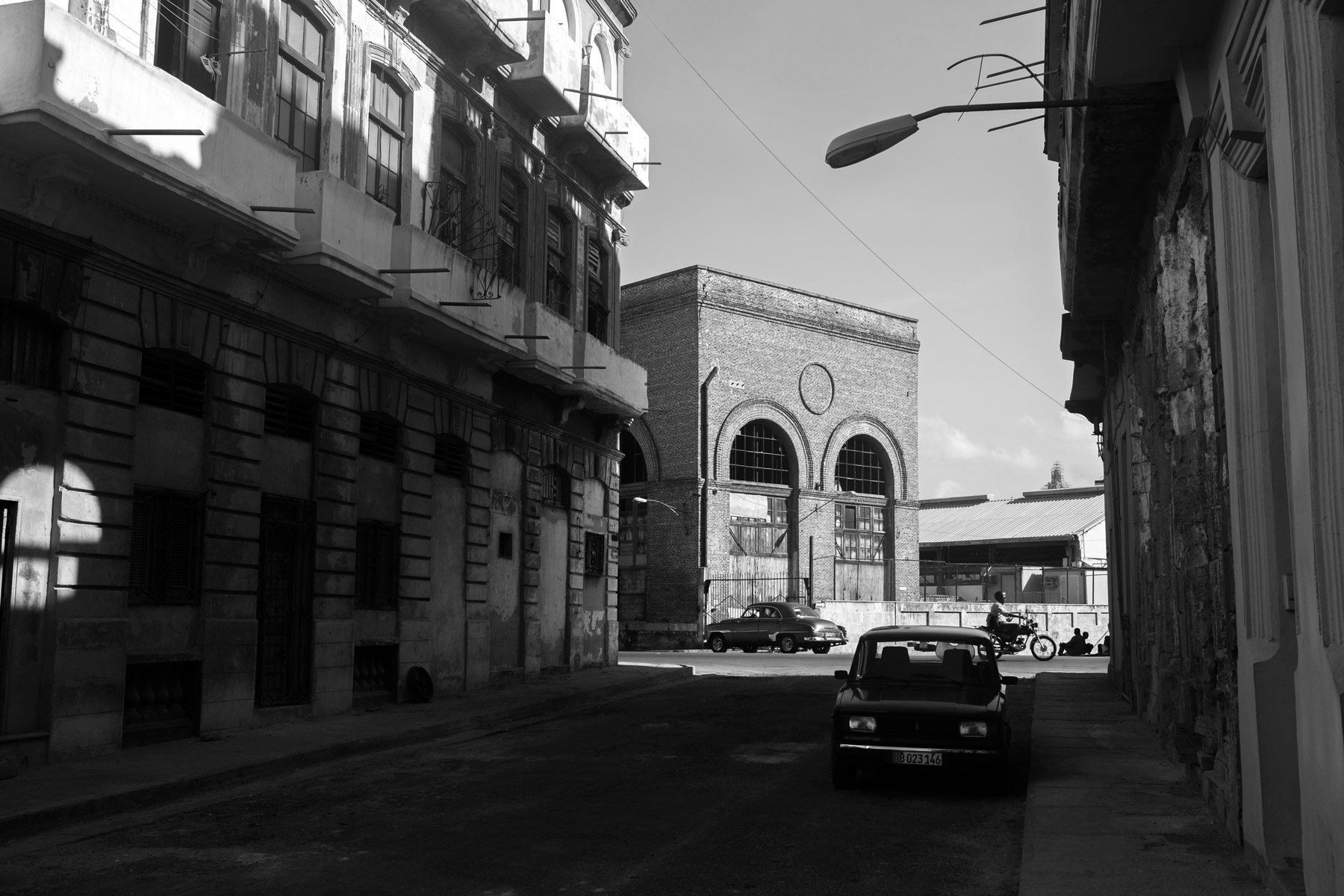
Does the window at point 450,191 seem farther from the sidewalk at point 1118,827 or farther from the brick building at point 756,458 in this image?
the brick building at point 756,458

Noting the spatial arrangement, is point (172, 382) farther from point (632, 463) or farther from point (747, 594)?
point (632, 463)

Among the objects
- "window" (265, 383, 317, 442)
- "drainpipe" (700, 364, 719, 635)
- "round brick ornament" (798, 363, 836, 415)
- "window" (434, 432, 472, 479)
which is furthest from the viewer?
"round brick ornament" (798, 363, 836, 415)

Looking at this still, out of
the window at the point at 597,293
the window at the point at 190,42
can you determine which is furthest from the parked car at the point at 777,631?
the window at the point at 190,42

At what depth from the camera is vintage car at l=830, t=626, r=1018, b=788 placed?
10.2 metres

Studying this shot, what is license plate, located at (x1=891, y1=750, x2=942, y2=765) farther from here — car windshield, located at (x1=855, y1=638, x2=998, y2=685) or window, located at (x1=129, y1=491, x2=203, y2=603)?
window, located at (x1=129, y1=491, x2=203, y2=603)

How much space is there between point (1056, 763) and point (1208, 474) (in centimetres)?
428

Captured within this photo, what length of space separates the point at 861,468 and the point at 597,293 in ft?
72.0

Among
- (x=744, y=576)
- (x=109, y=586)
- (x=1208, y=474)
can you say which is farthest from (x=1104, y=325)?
(x=744, y=576)

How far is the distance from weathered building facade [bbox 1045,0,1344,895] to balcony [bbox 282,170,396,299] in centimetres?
868

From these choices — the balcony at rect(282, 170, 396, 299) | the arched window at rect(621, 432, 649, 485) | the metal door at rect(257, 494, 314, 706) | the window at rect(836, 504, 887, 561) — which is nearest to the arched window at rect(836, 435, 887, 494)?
the window at rect(836, 504, 887, 561)

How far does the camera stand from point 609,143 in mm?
25109

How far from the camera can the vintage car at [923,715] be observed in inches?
404

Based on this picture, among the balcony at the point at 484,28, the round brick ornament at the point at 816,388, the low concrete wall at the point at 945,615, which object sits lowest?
the low concrete wall at the point at 945,615

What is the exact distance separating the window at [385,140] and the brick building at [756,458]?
2346cm
